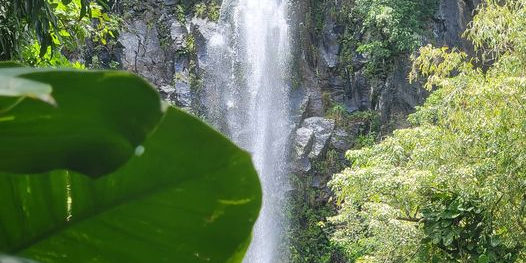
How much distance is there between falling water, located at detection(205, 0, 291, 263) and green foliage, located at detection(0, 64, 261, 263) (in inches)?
328

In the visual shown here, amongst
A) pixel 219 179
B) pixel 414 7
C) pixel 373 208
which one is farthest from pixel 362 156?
pixel 219 179

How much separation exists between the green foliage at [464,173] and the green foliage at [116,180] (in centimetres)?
353

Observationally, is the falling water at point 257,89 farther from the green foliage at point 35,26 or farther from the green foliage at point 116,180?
the green foliage at point 116,180

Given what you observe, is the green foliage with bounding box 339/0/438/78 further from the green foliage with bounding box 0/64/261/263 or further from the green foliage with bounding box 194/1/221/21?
the green foliage with bounding box 0/64/261/263

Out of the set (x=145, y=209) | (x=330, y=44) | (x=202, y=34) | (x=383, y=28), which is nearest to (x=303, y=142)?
(x=330, y=44)

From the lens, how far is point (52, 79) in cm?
19

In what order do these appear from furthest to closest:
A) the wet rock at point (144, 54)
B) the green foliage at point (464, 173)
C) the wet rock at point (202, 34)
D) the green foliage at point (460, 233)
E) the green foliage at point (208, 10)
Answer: the green foliage at point (208, 10) → the wet rock at point (202, 34) → the wet rock at point (144, 54) → the green foliage at point (460, 233) → the green foliage at point (464, 173)

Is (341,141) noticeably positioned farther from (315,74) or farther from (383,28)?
(383,28)

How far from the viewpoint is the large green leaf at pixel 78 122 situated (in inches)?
7.6

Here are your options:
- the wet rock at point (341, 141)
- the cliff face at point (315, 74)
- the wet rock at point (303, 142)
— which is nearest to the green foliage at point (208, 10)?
the cliff face at point (315, 74)

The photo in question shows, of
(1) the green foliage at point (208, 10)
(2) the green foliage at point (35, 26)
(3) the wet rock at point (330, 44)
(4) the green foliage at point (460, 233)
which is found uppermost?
(2) the green foliage at point (35, 26)

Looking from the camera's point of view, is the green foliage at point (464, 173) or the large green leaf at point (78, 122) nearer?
the large green leaf at point (78, 122)

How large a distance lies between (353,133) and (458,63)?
437 centimetres

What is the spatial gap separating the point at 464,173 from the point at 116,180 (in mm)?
3853
